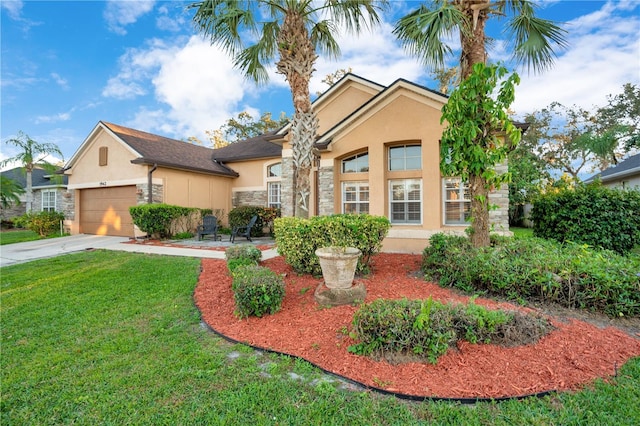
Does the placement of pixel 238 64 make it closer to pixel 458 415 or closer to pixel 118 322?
pixel 118 322

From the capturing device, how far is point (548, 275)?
4539 mm

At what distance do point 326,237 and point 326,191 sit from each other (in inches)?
177

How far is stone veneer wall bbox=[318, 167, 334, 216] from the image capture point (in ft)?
34.2

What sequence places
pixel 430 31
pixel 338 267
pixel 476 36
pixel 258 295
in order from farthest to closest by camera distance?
pixel 476 36 → pixel 430 31 → pixel 338 267 → pixel 258 295

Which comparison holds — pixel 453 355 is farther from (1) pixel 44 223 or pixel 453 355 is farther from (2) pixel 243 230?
(1) pixel 44 223

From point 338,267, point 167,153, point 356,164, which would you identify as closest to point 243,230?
point 167,153

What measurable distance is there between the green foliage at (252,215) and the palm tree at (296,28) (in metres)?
6.42

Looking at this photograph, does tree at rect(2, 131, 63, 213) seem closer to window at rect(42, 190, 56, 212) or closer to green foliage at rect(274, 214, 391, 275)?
window at rect(42, 190, 56, 212)

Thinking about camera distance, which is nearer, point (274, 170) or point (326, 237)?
point (326, 237)

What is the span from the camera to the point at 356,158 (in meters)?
10.7

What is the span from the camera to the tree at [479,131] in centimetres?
565

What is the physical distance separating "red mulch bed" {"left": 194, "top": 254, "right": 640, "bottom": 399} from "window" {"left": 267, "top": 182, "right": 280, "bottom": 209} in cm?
1116

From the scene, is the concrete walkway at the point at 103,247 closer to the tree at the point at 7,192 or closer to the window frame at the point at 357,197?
the window frame at the point at 357,197

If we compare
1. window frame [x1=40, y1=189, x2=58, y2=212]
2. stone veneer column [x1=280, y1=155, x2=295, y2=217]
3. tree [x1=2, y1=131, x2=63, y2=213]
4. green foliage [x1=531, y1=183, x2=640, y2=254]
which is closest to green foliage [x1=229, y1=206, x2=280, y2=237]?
stone veneer column [x1=280, y1=155, x2=295, y2=217]
